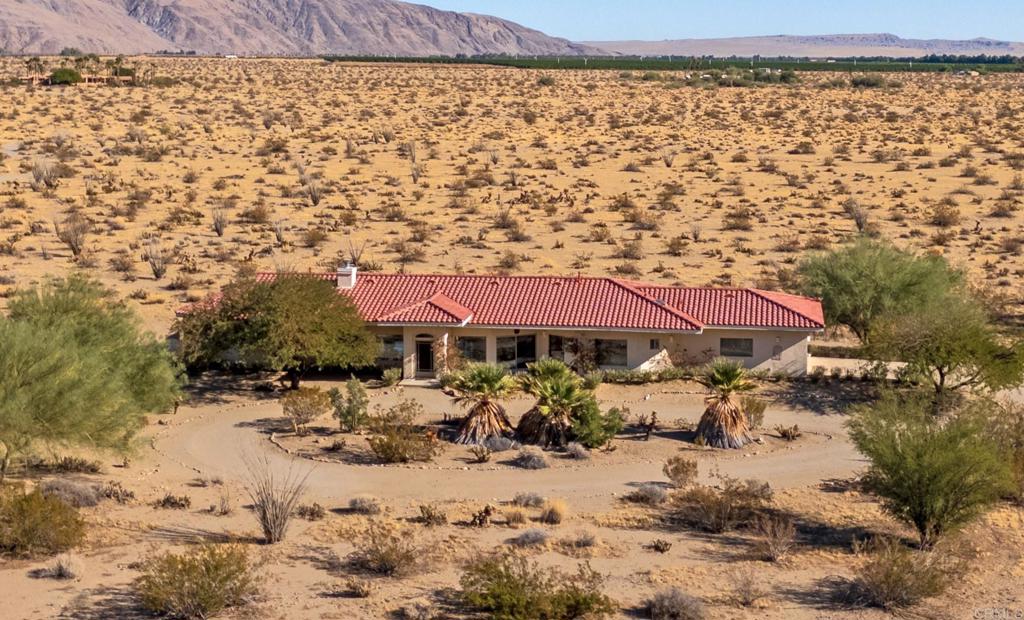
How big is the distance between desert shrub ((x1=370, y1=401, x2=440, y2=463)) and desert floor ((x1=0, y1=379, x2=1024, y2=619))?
36 centimetres

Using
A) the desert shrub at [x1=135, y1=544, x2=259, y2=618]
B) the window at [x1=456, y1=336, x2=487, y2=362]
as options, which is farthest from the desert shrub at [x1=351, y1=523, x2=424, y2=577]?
the window at [x1=456, y1=336, x2=487, y2=362]

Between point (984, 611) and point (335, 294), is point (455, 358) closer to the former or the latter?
point (335, 294)

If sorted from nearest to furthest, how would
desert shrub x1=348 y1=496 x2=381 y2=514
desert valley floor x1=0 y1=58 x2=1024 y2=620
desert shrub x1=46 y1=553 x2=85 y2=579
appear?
desert shrub x1=46 y1=553 x2=85 y2=579 → desert valley floor x1=0 y1=58 x2=1024 y2=620 → desert shrub x1=348 y1=496 x2=381 y2=514

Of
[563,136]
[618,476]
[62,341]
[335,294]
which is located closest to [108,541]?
[62,341]

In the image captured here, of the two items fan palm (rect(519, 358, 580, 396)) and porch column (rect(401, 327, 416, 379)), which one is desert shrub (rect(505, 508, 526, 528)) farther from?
porch column (rect(401, 327, 416, 379))

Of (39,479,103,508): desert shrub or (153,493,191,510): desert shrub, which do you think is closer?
(39,479,103,508): desert shrub

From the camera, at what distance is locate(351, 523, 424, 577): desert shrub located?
21406 mm

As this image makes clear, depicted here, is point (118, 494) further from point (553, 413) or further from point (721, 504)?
point (721, 504)

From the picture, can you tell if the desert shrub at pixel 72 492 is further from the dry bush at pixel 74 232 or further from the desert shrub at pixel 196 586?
the dry bush at pixel 74 232

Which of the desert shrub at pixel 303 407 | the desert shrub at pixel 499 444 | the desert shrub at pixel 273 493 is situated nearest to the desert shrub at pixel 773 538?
the desert shrub at pixel 499 444

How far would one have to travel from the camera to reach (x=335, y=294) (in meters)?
34.2

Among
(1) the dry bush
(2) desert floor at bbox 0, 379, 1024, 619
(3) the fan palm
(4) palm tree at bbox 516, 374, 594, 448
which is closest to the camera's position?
(2) desert floor at bbox 0, 379, 1024, 619

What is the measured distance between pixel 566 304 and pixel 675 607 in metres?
16.6

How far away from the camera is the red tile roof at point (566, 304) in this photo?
34594 millimetres
